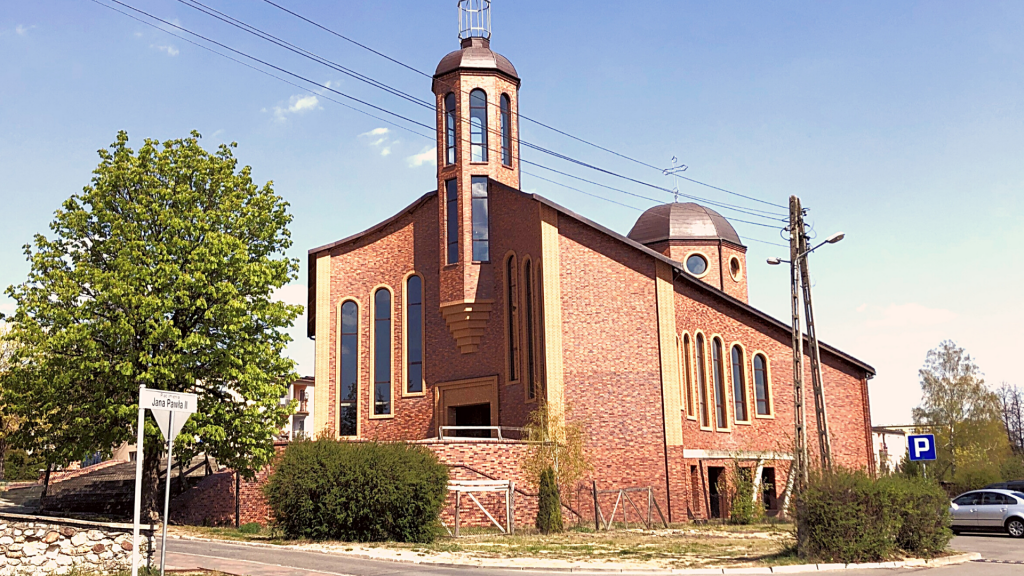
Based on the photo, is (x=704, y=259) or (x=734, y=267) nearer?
(x=704, y=259)

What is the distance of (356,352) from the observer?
3469 centimetres

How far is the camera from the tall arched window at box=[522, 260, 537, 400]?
30.5m

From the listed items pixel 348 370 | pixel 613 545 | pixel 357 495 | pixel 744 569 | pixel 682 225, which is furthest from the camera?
pixel 682 225

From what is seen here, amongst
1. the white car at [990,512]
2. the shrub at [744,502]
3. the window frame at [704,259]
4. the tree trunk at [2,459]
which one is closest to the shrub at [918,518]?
the white car at [990,512]

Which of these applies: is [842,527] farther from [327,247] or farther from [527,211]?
[327,247]

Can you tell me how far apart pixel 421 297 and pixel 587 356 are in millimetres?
8073

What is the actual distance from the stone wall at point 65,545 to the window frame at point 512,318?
19.2 m

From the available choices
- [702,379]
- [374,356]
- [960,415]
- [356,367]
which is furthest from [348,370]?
[960,415]

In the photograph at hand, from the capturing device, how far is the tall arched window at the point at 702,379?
33.2 m

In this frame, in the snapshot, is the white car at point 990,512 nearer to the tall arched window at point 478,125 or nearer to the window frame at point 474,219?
the window frame at point 474,219

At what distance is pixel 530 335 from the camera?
31297 millimetres

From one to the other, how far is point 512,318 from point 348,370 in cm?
710

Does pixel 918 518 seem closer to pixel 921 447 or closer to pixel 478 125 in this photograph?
pixel 921 447


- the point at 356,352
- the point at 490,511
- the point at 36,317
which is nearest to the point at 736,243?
the point at 356,352
